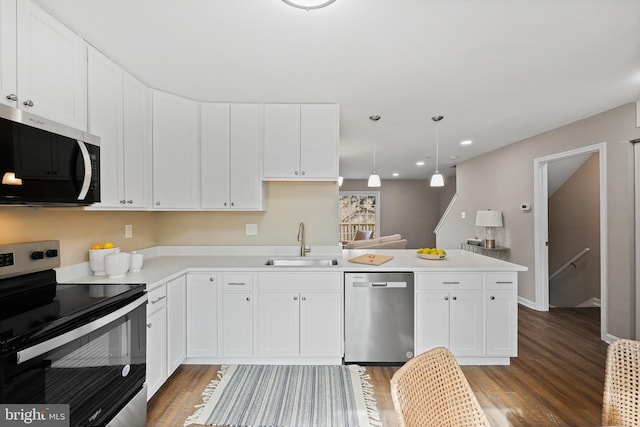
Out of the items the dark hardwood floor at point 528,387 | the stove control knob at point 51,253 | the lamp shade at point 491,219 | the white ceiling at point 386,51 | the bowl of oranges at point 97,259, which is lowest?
the dark hardwood floor at point 528,387

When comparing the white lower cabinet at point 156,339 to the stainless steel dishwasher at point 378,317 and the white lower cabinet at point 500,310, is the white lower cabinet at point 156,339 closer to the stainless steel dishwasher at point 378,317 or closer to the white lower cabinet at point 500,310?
the stainless steel dishwasher at point 378,317

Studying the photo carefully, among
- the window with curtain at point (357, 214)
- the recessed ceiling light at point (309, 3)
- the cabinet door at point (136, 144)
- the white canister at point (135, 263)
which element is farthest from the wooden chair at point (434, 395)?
the window with curtain at point (357, 214)

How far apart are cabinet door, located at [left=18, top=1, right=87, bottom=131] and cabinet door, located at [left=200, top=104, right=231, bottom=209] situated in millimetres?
1097

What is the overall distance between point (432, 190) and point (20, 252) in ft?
32.0

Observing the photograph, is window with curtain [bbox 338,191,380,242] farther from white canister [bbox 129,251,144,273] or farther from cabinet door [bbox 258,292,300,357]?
white canister [bbox 129,251,144,273]

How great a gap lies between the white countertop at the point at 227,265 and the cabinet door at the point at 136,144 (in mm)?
566

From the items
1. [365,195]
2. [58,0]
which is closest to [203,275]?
[58,0]

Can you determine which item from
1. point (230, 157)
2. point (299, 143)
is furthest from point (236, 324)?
point (299, 143)

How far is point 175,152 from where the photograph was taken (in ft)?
9.36

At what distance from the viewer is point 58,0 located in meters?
1.59

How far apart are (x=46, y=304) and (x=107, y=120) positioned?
1246 mm

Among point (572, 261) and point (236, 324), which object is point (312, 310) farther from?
point (572, 261)

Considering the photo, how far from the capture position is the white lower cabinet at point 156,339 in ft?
6.77

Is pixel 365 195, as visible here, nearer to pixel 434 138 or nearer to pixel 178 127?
pixel 434 138
